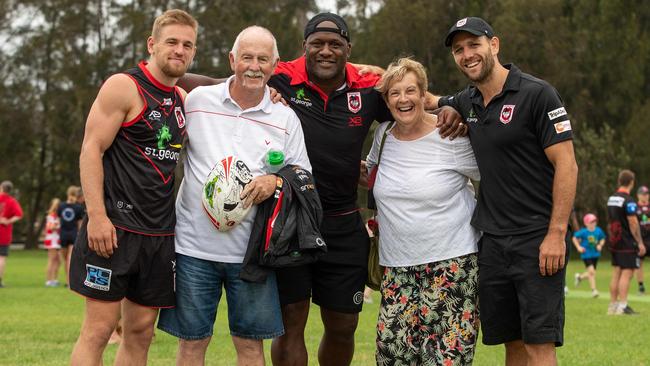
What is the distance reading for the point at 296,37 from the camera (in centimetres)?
4294

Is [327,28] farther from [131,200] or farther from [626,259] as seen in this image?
[626,259]

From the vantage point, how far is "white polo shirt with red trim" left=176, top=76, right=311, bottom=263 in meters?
5.97

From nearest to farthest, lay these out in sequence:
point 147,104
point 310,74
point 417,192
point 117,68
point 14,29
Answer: point 147,104
point 417,192
point 310,74
point 117,68
point 14,29

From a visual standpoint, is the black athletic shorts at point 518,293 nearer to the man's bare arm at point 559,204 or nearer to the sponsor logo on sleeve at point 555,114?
the man's bare arm at point 559,204

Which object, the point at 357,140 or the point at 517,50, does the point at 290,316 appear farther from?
the point at 517,50

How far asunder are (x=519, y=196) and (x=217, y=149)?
1.98 meters

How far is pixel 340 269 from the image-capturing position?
22.6 feet

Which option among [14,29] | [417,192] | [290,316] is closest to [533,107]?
[417,192]

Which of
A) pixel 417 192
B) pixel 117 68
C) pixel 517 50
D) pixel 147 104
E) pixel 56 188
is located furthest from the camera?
pixel 56 188

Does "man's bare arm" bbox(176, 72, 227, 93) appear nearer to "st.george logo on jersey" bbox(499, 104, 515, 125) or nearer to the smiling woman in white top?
the smiling woman in white top


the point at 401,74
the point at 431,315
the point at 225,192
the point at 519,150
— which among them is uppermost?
the point at 401,74

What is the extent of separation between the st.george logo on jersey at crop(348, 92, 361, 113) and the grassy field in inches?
137

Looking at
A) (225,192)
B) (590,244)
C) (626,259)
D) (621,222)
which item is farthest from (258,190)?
(590,244)

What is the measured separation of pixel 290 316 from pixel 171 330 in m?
1.11
